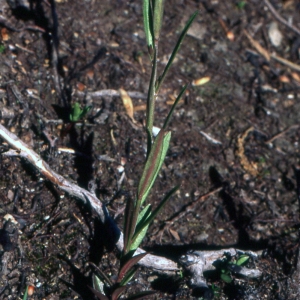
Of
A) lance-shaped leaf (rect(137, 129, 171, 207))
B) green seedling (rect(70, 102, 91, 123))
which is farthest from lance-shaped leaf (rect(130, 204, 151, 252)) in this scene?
green seedling (rect(70, 102, 91, 123))

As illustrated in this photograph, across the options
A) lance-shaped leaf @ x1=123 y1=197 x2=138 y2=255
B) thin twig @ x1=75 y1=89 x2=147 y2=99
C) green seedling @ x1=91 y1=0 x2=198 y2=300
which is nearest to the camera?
green seedling @ x1=91 y1=0 x2=198 y2=300

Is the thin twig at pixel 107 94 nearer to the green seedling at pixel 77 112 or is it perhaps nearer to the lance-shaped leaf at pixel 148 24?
the green seedling at pixel 77 112

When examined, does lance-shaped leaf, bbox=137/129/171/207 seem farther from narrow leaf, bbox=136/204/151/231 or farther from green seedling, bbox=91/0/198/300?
narrow leaf, bbox=136/204/151/231

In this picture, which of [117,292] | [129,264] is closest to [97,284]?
[117,292]

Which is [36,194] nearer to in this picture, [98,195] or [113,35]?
[98,195]

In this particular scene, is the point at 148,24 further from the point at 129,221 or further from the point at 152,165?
the point at 129,221

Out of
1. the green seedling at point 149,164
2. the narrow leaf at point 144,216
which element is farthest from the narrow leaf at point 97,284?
the narrow leaf at point 144,216
